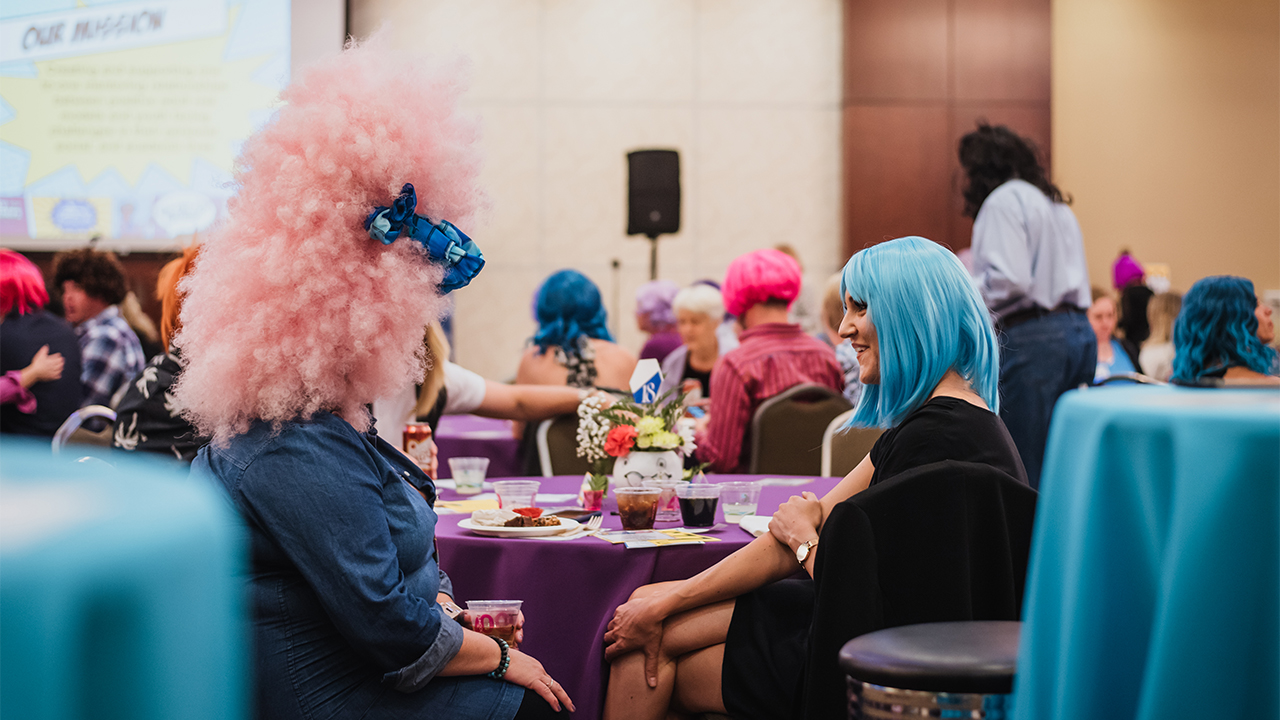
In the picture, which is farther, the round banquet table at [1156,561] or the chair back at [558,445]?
the chair back at [558,445]

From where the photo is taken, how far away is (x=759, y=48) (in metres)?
8.59

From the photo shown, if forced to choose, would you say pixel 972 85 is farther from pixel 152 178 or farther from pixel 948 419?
pixel 948 419

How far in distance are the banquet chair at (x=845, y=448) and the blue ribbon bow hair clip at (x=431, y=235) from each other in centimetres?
172

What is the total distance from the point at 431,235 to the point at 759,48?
24.9 feet

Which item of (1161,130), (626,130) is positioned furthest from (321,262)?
(1161,130)

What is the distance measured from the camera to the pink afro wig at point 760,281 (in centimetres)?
395

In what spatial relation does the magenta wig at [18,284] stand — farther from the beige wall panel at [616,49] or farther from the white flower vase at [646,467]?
the beige wall panel at [616,49]

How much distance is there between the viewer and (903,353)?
6.20 feet

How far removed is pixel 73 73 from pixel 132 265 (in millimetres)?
1476

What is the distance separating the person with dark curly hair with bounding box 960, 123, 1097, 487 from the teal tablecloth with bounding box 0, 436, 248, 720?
3912mm

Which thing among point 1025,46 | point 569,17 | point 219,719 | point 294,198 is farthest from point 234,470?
point 1025,46

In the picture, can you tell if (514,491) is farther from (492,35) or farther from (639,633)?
(492,35)

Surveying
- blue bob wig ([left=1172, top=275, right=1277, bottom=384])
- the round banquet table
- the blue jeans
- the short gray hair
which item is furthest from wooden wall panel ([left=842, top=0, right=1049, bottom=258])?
the round banquet table

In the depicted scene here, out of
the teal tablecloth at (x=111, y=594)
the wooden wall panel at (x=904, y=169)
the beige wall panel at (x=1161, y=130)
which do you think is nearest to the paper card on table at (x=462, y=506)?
the teal tablecloth at (x=111, y=594)
